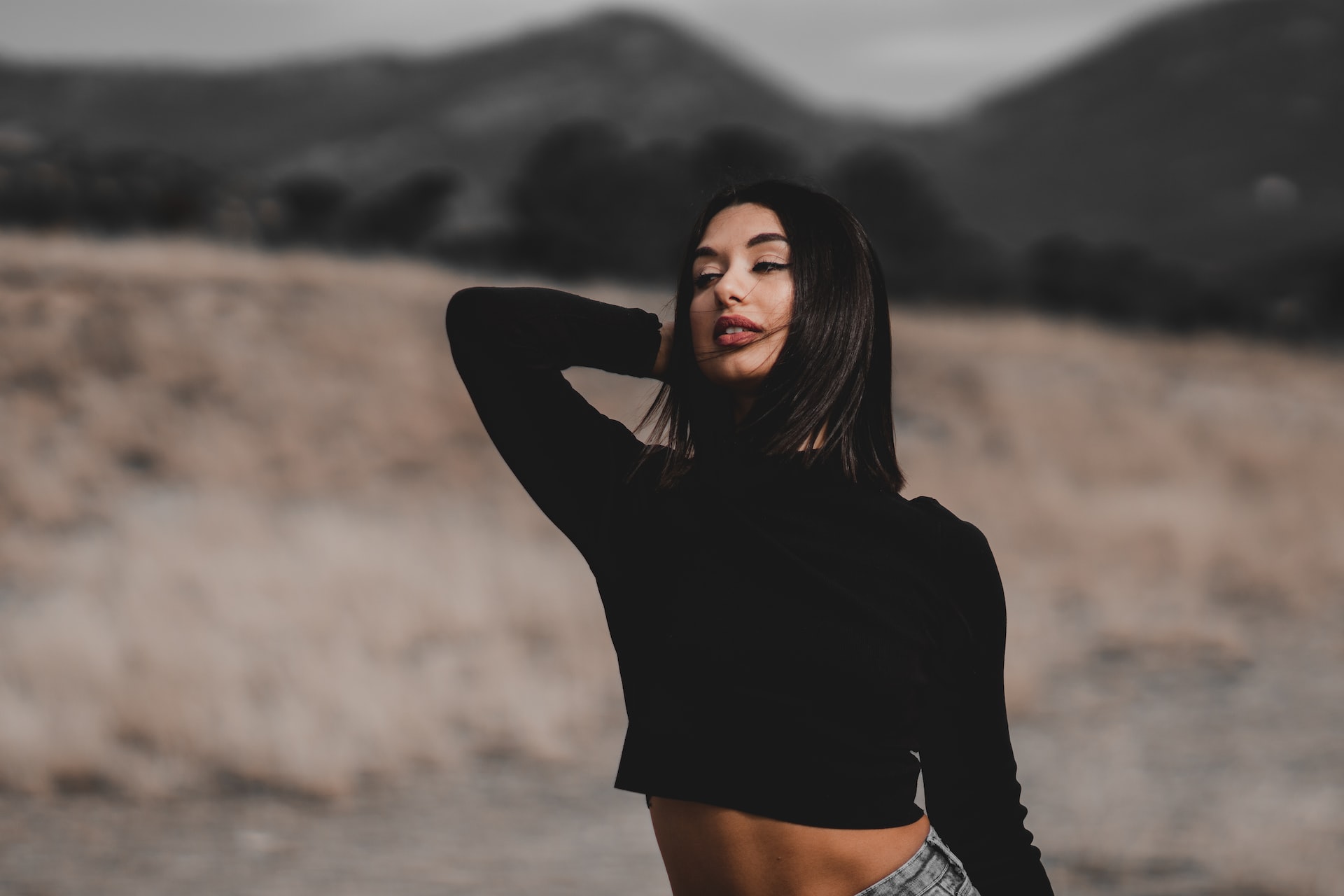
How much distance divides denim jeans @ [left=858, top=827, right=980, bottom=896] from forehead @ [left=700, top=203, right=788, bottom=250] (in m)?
0.84

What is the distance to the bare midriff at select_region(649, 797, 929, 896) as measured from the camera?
1489mm

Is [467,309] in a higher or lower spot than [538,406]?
higher

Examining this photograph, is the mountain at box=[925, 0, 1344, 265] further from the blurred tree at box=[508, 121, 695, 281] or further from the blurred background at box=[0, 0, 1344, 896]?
the blurred background at box=[0, 0, 1344, 896]

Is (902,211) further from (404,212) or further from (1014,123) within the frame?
(1014,123)

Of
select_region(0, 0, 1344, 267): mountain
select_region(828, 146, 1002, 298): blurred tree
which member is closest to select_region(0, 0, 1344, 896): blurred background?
select_region(828, 146, 1002, 298): blurred tree

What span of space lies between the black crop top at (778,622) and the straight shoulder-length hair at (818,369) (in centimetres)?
4

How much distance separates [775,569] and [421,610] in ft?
20.3

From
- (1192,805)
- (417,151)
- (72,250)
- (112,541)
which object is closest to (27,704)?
(112,541)

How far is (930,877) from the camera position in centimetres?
153

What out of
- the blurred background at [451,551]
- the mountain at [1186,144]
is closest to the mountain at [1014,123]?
the mountain at [1186,144]

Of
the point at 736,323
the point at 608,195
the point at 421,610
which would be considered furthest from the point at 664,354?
the point at 608,195

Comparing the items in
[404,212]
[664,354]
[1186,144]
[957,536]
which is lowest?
[957,536]

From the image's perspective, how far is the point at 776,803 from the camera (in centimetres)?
148

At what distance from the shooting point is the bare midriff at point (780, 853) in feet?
4.89
